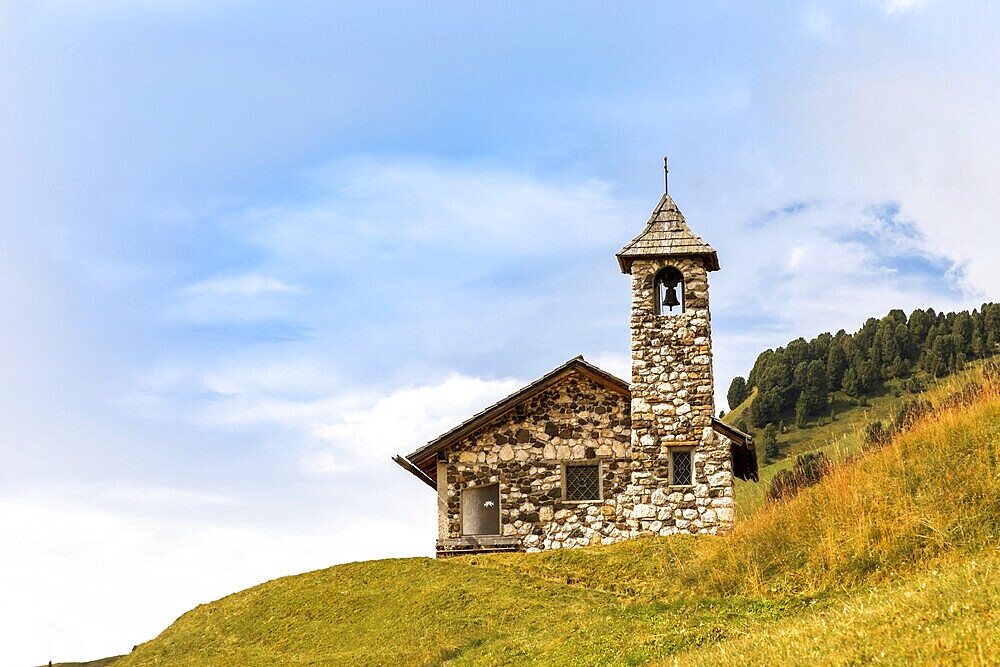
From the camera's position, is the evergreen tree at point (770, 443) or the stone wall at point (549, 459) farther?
the evergreen tree at point (770, 443)

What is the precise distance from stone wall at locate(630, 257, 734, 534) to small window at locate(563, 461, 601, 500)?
61.3 inches

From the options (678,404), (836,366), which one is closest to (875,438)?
(678,404)

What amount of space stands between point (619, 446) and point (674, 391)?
2.30 meters

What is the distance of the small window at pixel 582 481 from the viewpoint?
2872cm

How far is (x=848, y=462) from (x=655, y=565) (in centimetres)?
561

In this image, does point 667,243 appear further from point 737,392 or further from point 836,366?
point 737,392

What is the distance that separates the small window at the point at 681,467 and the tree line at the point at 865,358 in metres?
63.6

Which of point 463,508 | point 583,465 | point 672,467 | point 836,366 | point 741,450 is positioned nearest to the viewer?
point 672,467

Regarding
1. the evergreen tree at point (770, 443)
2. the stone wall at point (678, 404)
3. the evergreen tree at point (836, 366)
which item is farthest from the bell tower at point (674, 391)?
the evergreen tree at point (836, 366)

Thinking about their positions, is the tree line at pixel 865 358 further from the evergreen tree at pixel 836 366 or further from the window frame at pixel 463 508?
the window frame at pixel 463 508

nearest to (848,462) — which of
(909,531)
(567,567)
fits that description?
(909,531)

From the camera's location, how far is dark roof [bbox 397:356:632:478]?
95.6ft

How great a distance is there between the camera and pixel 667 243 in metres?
29.0

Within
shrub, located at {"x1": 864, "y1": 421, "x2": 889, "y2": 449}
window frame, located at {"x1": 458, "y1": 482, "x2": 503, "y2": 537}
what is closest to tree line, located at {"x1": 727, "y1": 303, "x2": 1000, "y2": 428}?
window frame, located at {"x1": 458, "y1": 482, "x2": 503, "y2": 537}
